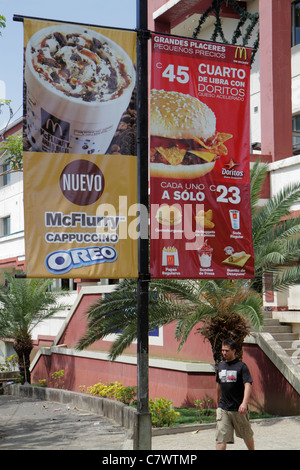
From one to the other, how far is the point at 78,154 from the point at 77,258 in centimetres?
139

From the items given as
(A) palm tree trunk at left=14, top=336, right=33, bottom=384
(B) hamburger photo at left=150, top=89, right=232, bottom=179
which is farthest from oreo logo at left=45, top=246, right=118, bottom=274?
(A) palm tree trunk at left=14, top=336, right=33, bottom=384

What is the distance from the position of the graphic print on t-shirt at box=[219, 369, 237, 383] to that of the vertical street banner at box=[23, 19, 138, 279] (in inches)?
69.7

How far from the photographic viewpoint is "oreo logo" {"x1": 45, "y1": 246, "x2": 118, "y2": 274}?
902 centimetres

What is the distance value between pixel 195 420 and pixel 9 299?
13.3m

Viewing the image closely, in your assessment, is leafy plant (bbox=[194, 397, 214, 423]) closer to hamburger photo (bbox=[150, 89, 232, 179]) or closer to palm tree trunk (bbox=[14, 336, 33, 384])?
hamburger photo (bbox=[150, 89, 232, 179])

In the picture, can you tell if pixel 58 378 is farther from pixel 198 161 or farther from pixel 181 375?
pixel 198 161

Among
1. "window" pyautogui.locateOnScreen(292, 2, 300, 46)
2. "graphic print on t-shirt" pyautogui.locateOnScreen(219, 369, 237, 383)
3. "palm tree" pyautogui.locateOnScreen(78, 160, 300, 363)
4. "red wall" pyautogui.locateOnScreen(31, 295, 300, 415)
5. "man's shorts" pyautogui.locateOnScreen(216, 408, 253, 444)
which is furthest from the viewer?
"window" pyautogui.locateOnScreen(292, 2, 300, 46)

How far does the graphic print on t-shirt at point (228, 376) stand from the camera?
8.99m

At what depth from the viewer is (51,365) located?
25578mm

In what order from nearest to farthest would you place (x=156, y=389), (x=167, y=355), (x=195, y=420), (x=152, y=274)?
A: 1. (x=152, y=274)
2. (x=195, y=420)
3. (x=156, y=389)
4. (x=167, y=355)

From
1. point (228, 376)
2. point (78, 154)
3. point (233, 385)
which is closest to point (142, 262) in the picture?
point (78, 154)

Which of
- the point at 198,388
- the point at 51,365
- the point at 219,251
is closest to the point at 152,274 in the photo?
the point at 219,251

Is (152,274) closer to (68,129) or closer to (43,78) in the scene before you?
(68,129)

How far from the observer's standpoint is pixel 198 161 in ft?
32.0
